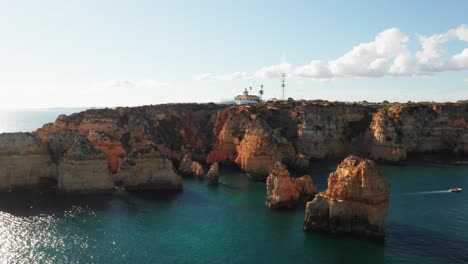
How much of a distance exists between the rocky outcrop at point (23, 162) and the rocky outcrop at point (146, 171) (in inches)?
428

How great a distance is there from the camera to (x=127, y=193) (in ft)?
190

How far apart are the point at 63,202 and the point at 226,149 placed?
37.6m

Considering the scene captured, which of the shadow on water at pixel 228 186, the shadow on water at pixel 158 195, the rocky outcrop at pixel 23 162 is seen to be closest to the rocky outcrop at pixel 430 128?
the shadow on water at pixel 228 186

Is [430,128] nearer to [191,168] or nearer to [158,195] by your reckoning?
[191,168]

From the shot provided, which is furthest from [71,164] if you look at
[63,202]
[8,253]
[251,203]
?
[251,203]

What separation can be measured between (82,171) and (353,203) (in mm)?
35227

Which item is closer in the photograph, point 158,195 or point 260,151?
point 158,195

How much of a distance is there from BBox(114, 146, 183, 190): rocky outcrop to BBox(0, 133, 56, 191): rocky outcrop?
10.9 meters

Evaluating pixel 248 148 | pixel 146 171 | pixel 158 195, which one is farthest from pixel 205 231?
pixel 248 148

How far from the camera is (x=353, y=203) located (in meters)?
39.4

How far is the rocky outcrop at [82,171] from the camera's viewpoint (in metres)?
54.6

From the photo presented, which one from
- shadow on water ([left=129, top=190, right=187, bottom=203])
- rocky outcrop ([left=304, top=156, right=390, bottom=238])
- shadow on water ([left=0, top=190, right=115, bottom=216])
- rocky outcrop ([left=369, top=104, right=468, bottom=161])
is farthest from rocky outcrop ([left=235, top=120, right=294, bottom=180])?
rocky outcrop ([left=304, top=156, right=390, bottom=238])

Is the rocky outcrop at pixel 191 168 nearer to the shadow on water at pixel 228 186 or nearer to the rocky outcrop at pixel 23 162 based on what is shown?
the shadow on water at pixel 228 186

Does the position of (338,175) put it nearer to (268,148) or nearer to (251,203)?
(251,203)
